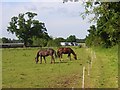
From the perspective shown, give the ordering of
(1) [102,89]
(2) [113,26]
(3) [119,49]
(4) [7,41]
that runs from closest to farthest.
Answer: (1) [102,89], (2) [113,26], (3) [119,49], (4) [7,41]

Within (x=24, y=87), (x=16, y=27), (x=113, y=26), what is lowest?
(x=24, y=87)

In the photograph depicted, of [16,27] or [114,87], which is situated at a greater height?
[16,27]

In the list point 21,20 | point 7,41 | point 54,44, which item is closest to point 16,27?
point 21,20

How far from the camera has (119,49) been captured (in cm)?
3862

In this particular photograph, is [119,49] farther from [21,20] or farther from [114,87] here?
[21,20]

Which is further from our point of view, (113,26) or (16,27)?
(16,27)

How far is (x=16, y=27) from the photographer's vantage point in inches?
4838

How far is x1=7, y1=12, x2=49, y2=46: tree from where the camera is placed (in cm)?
12194

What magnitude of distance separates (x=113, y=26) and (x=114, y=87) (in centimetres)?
278

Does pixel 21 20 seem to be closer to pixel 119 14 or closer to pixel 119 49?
pixel 119 49

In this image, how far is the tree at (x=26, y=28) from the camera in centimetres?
12194

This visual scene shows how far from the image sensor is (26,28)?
122 meters

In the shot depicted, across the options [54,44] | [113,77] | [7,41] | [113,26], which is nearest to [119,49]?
[113,77]

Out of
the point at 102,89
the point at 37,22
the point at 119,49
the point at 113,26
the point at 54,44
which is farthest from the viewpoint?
the point at 37,22
